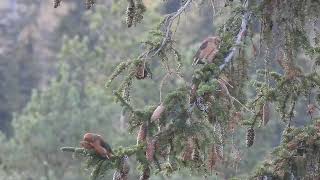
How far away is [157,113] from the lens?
2.54 m

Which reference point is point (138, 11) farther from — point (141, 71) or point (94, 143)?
point (94, 143)

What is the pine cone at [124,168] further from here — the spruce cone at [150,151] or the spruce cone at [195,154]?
the spruce cone at [195,154]

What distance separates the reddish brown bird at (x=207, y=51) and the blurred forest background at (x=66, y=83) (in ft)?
1.59

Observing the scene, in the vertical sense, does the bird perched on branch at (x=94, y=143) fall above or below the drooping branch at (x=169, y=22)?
below

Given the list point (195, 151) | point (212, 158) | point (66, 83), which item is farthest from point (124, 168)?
point (66, 83)

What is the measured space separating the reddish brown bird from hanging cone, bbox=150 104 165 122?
11.8 inches

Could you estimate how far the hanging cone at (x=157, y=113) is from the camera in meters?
2.52

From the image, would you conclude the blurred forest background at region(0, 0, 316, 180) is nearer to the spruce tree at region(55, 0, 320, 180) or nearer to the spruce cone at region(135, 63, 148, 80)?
the spruce tree at region(55, 0, 320, 180)

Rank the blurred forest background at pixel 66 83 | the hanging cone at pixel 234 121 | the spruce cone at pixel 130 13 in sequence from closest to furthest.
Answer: the hanging cone at pixel 234 121 < the spruce cone at pixel 130 13 < the blurred forest background at pixel 66 83

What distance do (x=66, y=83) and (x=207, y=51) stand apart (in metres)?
13.1

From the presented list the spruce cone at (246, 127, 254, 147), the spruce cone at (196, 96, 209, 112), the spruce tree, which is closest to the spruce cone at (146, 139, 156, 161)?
the spruce tree

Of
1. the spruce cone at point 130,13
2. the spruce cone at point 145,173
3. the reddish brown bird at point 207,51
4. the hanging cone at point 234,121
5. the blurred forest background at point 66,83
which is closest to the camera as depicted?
the spruce cone at point 145,173

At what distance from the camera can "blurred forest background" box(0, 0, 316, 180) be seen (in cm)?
1430

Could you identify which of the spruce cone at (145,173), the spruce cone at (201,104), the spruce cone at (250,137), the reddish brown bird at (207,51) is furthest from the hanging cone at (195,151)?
the spruce cone at (250,137)
